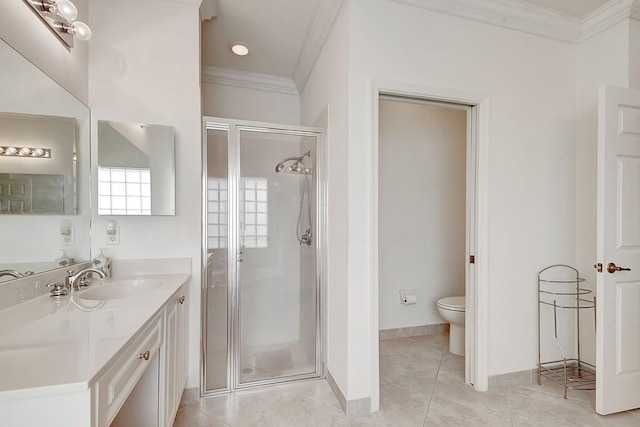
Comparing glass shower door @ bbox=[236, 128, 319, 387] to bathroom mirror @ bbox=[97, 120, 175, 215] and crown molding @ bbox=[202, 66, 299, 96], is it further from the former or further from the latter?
crown molding @ bbox=[202, 66, 299, 96]

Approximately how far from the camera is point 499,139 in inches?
82.7

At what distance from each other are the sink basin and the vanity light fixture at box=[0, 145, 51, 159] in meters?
0.71

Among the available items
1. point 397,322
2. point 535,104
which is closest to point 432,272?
point 397,322

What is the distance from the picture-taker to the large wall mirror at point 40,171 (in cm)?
122

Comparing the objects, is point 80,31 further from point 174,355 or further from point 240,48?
point 174,355

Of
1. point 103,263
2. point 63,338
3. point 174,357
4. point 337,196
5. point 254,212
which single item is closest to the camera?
point 63,338

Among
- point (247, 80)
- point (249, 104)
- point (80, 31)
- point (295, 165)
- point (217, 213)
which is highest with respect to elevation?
point (247, 80)

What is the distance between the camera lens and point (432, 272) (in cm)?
319

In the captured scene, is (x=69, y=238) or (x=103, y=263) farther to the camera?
(x=103, y=263)

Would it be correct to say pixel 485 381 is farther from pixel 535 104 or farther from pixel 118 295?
pixel 118 295

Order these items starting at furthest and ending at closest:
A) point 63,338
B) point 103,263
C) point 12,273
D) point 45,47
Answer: point 103,263 → point 45,47 → point 12,273 → point 63,338

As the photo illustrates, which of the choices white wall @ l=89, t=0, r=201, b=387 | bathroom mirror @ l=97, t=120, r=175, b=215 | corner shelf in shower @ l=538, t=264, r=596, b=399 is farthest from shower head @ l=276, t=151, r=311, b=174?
corner shelf in shower @ l=538, t=264, r=596, b=399

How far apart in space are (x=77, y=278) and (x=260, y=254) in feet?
3.66

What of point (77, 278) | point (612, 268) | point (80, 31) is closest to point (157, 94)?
point (80, 31)
